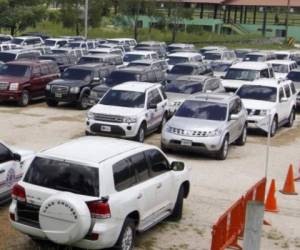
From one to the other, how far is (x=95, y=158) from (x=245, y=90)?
13844 millimetres

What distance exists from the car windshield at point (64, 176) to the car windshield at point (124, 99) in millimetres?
9761

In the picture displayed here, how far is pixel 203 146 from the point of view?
16.2m

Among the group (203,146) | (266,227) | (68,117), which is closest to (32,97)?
(68,117)

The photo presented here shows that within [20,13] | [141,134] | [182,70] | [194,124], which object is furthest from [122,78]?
[20,13]

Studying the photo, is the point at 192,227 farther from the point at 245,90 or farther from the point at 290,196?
the point at 245,90

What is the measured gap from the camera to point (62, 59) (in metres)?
32.1

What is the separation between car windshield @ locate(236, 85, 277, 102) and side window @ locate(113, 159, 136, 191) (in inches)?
502

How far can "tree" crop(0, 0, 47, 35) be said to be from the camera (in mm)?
52875

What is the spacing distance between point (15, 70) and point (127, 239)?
1702cm

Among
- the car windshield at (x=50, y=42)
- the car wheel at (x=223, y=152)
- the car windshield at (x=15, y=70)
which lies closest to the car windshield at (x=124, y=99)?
the car wheel at (x=223, y=152)

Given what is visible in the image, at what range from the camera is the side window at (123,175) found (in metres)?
8.77

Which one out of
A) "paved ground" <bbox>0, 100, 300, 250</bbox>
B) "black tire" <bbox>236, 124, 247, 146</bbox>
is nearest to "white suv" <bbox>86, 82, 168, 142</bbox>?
"paved ground" <bbox>0, 100, 300, 250</bbox>

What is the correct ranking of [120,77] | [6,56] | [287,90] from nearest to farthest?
1. [287,90]
2. [120,77]
3. [6,56]

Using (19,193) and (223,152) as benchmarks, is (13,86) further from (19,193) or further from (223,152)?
(19,193)
